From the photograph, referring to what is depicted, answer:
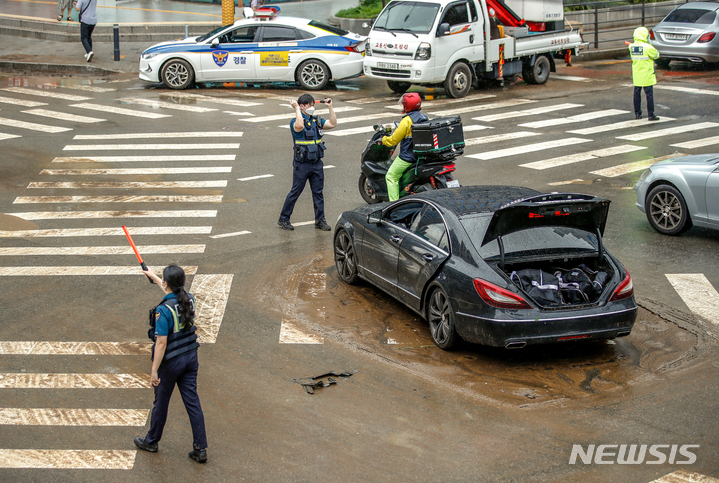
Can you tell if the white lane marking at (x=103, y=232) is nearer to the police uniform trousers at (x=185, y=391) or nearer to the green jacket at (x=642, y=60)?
the police uniform trousers at (x=185, y=391)

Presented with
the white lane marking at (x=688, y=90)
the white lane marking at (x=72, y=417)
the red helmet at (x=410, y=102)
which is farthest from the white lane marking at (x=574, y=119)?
the white lane marking at (x=72, y=417)

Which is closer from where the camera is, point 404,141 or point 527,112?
point 404,141

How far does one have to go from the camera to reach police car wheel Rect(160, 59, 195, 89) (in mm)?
22281

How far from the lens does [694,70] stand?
2656 centimetres

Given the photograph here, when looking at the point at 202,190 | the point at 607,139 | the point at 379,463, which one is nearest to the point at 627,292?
the point at 379,463

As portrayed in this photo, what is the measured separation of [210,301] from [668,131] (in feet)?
39.8

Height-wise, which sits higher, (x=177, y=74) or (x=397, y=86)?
(x=177, y=74)

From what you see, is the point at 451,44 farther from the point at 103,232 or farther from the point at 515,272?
the point at 515,272

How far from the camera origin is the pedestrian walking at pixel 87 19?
2531 cm

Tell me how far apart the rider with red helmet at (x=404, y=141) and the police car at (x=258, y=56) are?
37.8 ft

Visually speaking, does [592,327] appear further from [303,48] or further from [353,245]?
[303,48]

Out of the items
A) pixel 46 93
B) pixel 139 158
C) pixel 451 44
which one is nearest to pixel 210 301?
pixel 139 158

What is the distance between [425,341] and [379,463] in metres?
2.39

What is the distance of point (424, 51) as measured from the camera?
20734 millimetres
